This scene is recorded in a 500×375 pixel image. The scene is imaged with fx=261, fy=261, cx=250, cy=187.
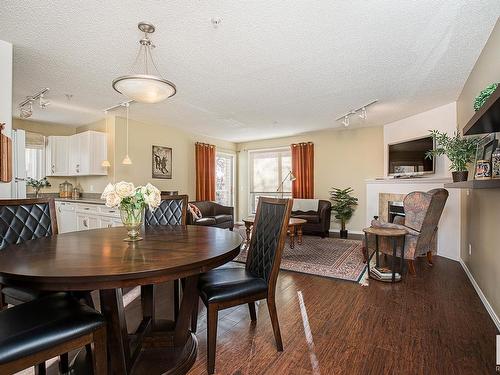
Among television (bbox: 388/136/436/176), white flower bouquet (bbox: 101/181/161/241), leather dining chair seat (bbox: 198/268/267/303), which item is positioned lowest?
leather dining chair seat (bbox: 198/268/267/303)

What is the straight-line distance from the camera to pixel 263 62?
286cm

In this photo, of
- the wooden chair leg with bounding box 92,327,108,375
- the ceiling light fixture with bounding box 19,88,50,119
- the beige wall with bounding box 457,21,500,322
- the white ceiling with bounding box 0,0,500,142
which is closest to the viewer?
the wooden chair leg with bounding box 92,327,108,375

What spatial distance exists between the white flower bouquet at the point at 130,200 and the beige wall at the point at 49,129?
5.15m

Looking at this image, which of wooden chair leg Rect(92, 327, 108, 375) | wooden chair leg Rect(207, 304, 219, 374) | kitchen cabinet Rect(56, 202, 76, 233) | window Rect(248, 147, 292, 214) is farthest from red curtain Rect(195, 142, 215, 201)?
wooden chair leg Rect(92, 327, 108, 375)

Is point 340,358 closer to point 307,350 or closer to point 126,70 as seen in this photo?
point 307,350

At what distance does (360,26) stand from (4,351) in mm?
3017

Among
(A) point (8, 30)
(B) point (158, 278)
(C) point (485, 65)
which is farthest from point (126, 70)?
(C) point (485, 65)

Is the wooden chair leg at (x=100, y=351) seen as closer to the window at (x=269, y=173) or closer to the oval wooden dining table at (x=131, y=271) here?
the oval wooden dining table at (x=131, y=271)

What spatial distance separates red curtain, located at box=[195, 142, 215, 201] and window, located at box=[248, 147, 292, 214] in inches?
52.6

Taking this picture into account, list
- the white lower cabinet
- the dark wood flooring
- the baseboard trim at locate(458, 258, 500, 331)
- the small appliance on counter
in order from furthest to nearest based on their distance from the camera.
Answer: the small appliance on counter → the white lower cabinet → the baseboard trim at locate(458, 258, 500, 331) → the dark wood flooring

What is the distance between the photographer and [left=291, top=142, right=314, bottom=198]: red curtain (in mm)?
6625

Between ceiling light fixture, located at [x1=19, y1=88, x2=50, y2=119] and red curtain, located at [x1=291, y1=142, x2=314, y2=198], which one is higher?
ceiling light fixture, located at [x1=19, y1=88, x2=50, y2=119]

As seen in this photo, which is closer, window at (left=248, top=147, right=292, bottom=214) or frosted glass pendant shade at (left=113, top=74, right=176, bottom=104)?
frosted glass pendant shade at (left=113, top=74, right=176, bottom=104)

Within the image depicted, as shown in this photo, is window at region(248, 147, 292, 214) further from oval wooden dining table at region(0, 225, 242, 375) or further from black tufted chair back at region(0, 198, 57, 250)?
black tufted chair back at region(0, 198, 57, 250)
